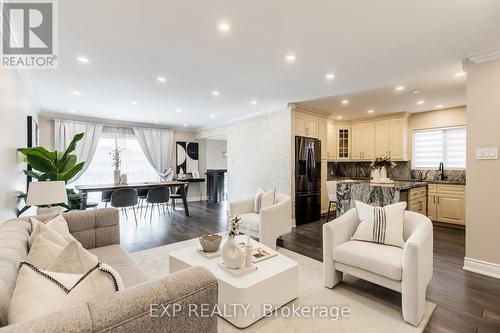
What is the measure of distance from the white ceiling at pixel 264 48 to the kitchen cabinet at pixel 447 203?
1781mm

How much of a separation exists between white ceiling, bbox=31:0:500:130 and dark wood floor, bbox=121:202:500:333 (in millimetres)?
2490

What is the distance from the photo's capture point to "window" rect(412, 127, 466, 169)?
5203 millimetres

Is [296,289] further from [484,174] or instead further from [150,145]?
[150,145]

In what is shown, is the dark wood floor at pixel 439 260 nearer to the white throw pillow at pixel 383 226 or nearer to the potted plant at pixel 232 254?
the white throw pillow at pixel 383 226

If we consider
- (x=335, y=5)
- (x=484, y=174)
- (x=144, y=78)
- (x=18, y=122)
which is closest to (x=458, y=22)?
(x=335, y=5)

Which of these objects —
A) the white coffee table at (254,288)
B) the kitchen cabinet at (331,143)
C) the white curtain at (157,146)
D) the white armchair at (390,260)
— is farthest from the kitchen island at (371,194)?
the white curtain at (157,146)

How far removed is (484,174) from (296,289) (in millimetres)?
2577

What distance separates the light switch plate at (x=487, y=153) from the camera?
2.71 meters

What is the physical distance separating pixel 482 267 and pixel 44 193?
4845mm

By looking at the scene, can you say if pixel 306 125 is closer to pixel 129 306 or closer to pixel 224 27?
pixel 224 27

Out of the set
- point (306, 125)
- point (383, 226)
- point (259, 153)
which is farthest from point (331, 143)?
point (383, 226)

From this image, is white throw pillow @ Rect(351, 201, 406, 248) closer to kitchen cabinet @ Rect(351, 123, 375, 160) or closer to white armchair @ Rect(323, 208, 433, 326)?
white armchair @ Rect(323, 208, 433, 326)

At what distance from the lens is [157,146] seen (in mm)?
7355

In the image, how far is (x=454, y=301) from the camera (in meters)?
2.23
